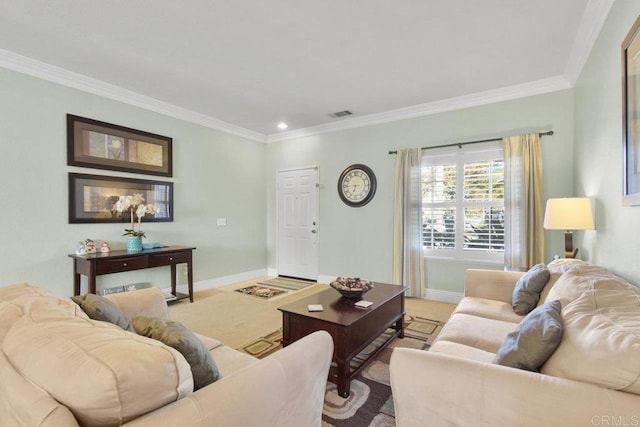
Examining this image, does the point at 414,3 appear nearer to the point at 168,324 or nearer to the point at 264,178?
the point at 168,324

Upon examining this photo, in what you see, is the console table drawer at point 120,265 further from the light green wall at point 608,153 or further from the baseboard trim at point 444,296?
the light green wall at point 608,153

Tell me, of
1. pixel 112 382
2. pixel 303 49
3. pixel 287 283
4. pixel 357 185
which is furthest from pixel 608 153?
pixel 287 283

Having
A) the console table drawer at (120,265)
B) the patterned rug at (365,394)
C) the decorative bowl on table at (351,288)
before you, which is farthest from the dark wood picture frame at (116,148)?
the decorative bowl on table at (351,288)

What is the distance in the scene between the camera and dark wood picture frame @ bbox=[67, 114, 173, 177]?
3.45m

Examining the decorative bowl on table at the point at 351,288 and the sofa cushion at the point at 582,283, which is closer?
the sofa cushion at the point at 582,283

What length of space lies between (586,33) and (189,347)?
364 cm

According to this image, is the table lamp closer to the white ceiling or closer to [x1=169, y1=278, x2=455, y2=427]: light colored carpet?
the white ceiling

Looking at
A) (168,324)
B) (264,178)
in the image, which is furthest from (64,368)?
(264,178)

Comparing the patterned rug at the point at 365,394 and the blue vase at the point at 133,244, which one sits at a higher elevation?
the blue vase at the point at 133,244

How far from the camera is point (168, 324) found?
4.17 feet

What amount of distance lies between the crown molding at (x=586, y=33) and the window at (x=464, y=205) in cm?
107

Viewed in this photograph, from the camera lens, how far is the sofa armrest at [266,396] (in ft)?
2.62

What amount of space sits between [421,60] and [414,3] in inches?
34.7

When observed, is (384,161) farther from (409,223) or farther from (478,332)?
(478,332)
